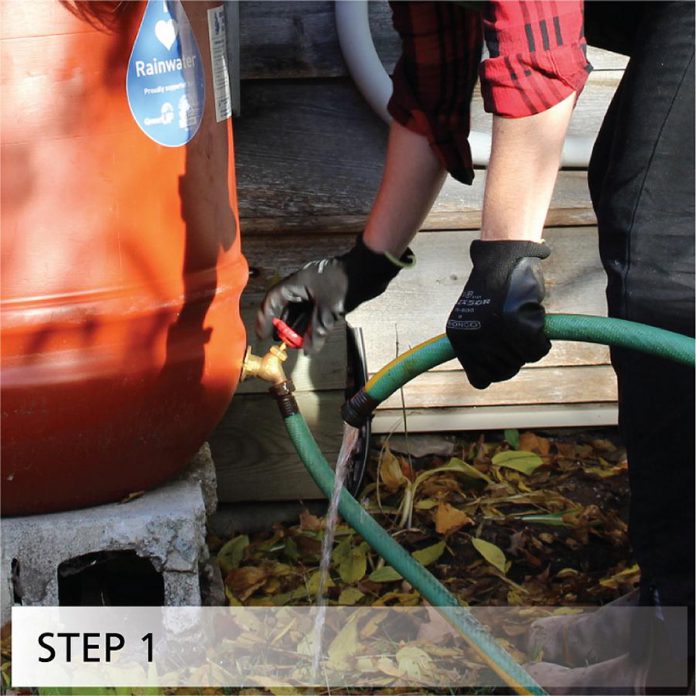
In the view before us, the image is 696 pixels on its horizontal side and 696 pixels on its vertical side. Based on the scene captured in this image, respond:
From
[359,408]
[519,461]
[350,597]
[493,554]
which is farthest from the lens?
[519,461]

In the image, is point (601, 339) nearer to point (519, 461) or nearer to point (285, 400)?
point (285, 400)

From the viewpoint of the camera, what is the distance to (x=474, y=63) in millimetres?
1498

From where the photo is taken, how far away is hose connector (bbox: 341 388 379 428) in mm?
1515

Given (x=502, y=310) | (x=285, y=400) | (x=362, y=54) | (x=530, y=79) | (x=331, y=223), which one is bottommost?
(x=285, y=400)

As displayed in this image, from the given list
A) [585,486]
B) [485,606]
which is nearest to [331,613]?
[485,606]

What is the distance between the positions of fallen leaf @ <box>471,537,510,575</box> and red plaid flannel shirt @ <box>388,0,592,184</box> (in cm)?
92

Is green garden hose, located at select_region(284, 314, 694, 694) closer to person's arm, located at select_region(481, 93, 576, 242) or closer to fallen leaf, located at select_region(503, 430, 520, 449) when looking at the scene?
person's arm, located at select_region(481, 93, 576, 242)

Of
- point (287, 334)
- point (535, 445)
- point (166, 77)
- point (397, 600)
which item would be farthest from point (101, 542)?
point (535, 445)

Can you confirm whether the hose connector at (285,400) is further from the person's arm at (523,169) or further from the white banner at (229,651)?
the person's arm at (523,169)

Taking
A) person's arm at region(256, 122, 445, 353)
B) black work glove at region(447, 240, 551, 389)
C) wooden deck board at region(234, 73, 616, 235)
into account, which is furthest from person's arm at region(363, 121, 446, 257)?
wooden deck board at region(234, 73, 616, 235)

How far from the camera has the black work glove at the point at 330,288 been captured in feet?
5.15

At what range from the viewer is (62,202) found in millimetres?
1592

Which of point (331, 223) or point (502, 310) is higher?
point (502, 310)

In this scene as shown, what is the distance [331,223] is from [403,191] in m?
0.69
